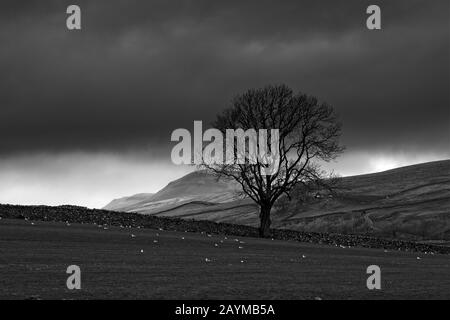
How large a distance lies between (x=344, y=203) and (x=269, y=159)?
101628mm

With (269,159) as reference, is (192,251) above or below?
below

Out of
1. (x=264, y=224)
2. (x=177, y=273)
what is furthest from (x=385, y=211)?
(x=177, y=273)

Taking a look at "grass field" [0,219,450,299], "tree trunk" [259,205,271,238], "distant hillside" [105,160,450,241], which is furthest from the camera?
"distant hillside" [105,160,450,241]

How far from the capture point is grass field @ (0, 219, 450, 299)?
2047 cm

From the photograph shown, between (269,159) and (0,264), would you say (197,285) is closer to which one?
(0,264)

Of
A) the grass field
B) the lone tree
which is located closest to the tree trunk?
the lone tree

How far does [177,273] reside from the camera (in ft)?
86.4

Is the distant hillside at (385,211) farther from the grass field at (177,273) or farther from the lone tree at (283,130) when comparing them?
the grass field at (177,273)

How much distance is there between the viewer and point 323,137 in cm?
6956

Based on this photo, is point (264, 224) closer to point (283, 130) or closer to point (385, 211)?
point (283, 130)

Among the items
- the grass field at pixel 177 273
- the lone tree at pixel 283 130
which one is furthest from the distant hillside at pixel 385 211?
the grass field at pixel 177 273

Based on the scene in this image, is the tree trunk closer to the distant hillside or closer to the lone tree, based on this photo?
the lone tree

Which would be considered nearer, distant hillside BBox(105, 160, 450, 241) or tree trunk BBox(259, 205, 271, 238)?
tree trunk BBox(259, 205, 271, 238)
